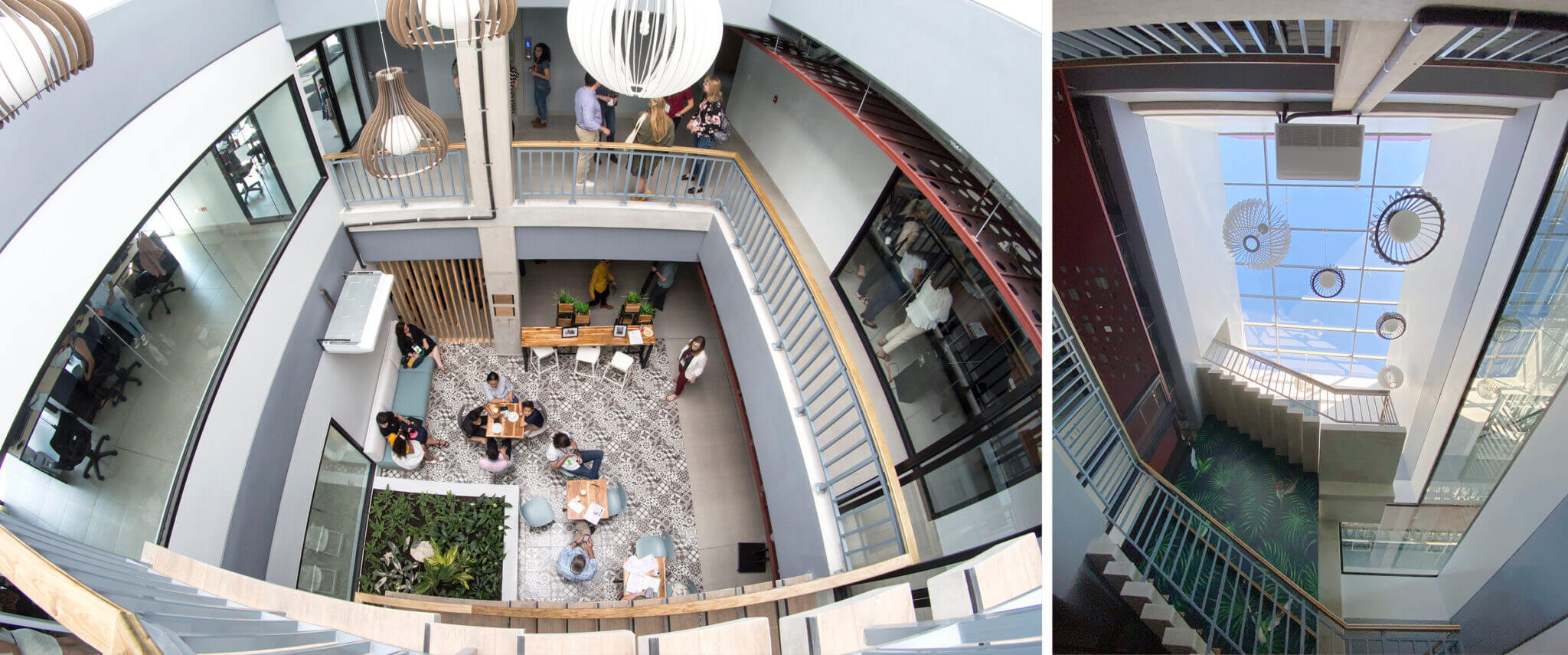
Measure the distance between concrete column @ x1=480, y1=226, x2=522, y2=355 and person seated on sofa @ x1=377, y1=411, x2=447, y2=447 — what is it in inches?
57.1

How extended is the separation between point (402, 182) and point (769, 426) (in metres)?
4.25

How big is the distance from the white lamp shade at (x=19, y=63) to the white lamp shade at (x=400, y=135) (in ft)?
8.08

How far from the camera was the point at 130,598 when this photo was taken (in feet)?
6.57

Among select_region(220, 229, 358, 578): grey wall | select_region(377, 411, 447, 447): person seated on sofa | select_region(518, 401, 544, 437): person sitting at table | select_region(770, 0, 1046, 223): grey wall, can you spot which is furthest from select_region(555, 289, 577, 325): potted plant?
select_region(770, 0, 1046, 223): grey wall

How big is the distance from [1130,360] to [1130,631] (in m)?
0.51

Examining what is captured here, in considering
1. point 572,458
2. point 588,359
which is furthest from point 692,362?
point 572,458

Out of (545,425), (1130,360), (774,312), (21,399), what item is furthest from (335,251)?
A: (1130,360)

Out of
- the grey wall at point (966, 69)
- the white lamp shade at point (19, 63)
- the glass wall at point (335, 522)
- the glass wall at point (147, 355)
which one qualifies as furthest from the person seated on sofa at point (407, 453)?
the white lamp shade at point (19, 63)

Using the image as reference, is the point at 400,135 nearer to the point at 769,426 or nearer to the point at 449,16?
the point at 449,16

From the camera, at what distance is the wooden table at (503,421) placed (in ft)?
24.5

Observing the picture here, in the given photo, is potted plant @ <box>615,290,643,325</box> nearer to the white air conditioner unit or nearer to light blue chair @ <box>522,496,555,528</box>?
light blue chair @ <box>522,496,555,528</box>

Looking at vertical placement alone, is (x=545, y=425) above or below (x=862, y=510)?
above

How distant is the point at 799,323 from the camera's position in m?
6.18

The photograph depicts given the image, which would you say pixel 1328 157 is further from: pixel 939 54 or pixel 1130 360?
pixel 939 54
